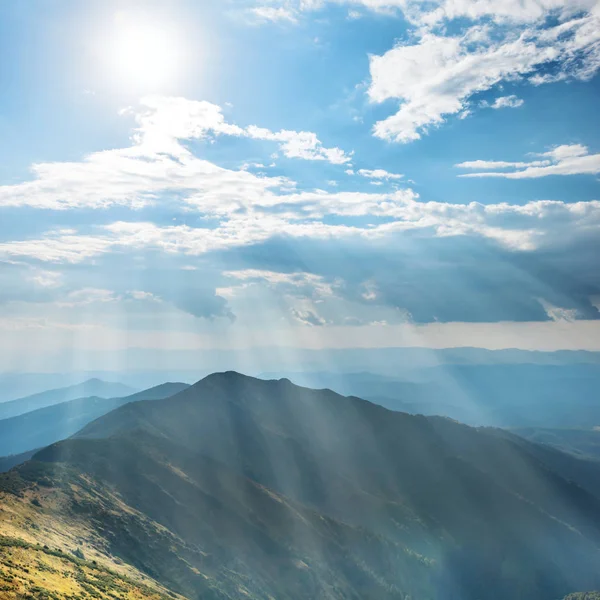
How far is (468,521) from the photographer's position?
18888cm

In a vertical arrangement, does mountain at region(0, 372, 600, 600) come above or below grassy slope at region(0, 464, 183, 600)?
below

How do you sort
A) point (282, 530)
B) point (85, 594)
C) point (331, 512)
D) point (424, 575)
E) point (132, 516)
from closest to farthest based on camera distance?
point (85, 594)
point (132, 516)
point (282, 530)
point (424, 575)
point (331, 512)

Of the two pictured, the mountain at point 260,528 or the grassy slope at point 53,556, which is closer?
the grassy slope at point 53,556

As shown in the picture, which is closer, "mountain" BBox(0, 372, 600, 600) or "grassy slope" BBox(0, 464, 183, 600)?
"grassy slope" BBox(0, 464, 183, 600)

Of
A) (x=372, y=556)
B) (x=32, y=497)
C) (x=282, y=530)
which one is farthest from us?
(x=372, y=556)

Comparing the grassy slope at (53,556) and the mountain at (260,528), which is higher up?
the grassy slope at (53,556)

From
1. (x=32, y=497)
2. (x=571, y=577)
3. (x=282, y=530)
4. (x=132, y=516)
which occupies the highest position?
(x=32, y=497)

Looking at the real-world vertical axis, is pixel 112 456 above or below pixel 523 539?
above

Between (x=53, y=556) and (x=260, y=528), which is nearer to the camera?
(x=53, y=556)

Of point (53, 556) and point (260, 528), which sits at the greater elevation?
point (53, 556)

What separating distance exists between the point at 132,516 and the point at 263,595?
2859cm

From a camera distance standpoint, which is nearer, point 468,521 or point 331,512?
point 331,512

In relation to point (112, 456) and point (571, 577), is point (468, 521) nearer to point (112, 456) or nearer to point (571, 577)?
point (571, 577)

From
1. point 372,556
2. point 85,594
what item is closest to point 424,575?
point 372,556
